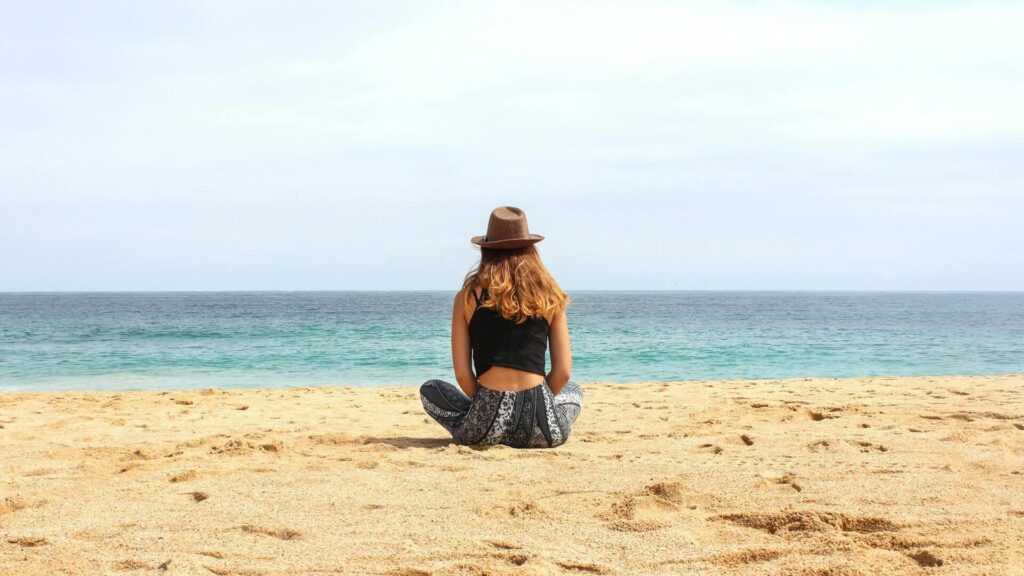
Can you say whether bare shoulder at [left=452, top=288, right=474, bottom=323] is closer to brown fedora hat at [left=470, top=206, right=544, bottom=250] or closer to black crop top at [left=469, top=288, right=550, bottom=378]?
black crop top at [left=469, top=288, right=550, bottom=378]

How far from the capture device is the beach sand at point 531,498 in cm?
303

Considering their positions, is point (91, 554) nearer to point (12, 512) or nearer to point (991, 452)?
point (12, 512)

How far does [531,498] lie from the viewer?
3.95 metres

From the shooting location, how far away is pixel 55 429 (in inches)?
268

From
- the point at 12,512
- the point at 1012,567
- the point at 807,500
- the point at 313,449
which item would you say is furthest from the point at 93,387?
the point at 1012,567

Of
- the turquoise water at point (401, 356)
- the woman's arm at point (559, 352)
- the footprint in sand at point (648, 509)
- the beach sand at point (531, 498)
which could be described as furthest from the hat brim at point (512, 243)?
the turquoise water at point (401, 356)

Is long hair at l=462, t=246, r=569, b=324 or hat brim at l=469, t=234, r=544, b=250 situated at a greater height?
hat brim at l=469, t=234, r=544, b=250

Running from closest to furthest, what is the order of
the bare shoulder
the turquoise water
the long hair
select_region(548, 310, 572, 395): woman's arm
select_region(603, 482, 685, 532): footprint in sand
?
1. select_region(603, 482, 685, 532): footprint in sand
2. the long hair
3. the bare shoulder
4. select_region(548, 310, 572, 395): woman's arm
5. the turquoise water

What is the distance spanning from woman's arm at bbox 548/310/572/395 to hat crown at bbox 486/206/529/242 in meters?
0.63

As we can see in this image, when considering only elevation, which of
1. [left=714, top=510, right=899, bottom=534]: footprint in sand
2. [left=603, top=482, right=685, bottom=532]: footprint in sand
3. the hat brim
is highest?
the hat brim

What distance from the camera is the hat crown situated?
198 inches

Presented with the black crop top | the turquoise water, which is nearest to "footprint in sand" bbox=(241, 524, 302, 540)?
the black crop top

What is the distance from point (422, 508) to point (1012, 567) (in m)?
2.49

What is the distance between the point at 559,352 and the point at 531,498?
1.56 metres
